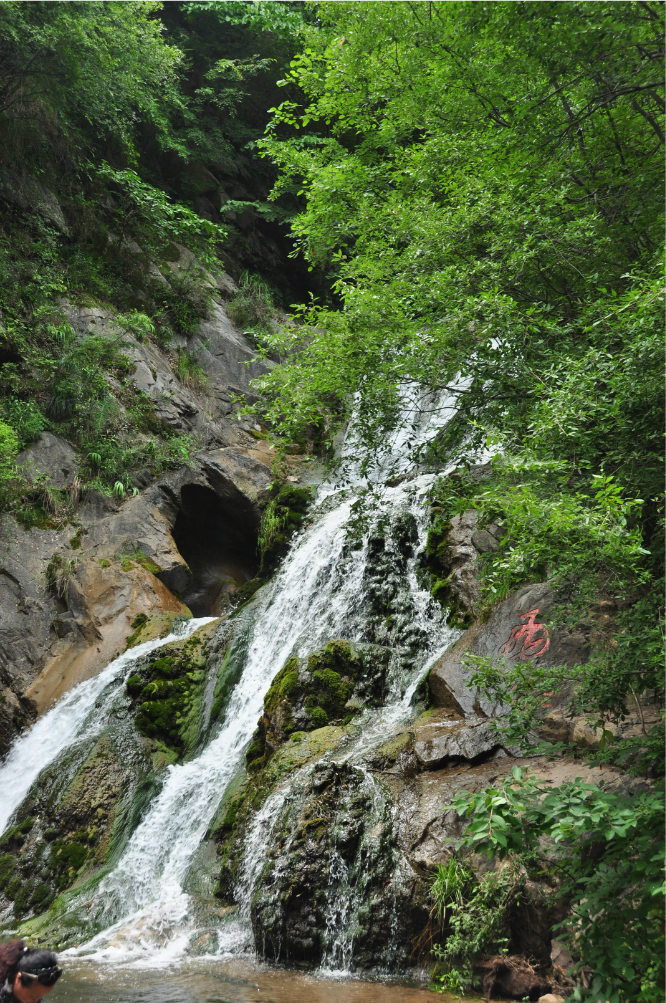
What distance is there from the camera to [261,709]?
9.71 meters

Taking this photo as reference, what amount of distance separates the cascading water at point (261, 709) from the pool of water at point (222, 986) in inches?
14.2

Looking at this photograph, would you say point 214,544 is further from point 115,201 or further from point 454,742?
point 115,201

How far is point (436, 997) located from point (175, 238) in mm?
20639

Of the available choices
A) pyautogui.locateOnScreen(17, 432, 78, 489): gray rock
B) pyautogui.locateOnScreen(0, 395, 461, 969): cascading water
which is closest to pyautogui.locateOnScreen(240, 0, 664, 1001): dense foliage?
pyautogui.locateOnScreen(0, 395, 461, 969): cascading water

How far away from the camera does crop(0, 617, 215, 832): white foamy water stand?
32.4ft

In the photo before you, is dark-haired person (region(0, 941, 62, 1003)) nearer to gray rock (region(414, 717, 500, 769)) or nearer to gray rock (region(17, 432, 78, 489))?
gray rock (region(414, 717, 500, 769))

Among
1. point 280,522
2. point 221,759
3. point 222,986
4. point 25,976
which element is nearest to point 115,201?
point 280,522

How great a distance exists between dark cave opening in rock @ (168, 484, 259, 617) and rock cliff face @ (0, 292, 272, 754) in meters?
0.03

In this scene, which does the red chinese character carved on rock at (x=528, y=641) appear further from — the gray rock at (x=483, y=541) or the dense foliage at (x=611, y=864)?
the dense foliage at (x=611, y=864)

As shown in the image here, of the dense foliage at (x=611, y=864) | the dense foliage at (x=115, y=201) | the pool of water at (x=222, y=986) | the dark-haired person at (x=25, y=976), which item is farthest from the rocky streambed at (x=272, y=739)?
the dark-haired person at (x=25, y=976)

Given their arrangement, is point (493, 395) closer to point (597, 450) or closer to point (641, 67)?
point (597, 450)

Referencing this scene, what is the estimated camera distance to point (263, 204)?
22188 mm

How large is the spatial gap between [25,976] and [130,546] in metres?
11.2

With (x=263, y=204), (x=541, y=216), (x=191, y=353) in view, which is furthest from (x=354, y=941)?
(x=263, y=204)
